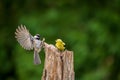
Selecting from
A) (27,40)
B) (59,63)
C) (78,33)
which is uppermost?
(78,33)

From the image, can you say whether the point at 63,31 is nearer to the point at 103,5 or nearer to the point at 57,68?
the point at 103,5

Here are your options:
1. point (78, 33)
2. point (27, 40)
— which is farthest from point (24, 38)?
point (78, 33)

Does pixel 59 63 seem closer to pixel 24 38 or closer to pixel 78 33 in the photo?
pixel 24 38

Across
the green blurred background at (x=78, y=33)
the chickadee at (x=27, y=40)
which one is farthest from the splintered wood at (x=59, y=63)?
the green blurred background at (x=78, y=33)

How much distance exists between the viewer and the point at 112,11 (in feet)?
22.7

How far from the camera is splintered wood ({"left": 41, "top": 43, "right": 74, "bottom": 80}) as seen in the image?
10.7 ft

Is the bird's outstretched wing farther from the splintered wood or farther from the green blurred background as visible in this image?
the green blurred background

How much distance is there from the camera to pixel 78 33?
677 centimetres

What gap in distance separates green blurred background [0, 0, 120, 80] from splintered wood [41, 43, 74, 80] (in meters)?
3.31

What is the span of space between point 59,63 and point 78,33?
3507mm

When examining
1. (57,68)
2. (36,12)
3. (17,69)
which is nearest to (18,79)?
(17,69)

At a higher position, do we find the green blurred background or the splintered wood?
the green blurred background

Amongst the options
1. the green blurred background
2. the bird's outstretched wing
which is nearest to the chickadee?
the bird's outstretched wing

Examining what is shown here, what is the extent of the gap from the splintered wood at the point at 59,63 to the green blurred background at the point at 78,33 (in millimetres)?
3308
